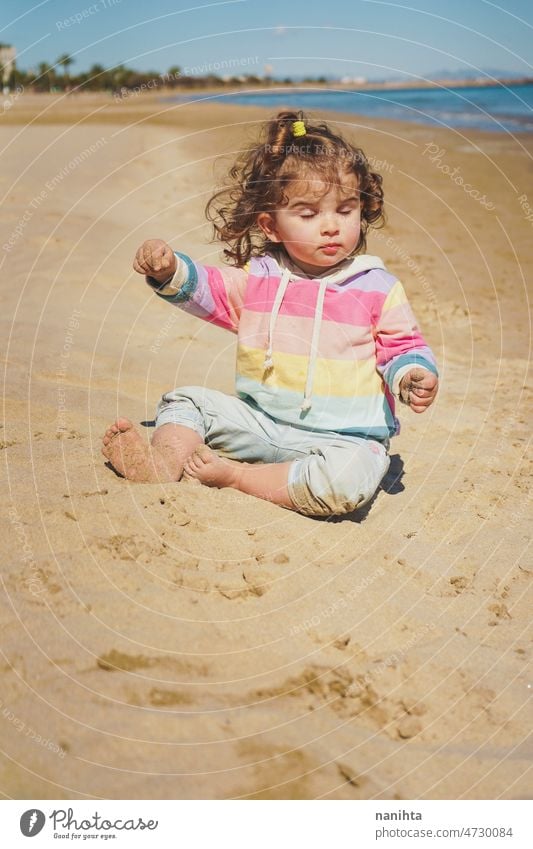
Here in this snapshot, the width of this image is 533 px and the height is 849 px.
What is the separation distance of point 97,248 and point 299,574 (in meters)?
4.26

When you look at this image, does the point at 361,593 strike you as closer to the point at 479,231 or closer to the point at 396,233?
the point at 396,233

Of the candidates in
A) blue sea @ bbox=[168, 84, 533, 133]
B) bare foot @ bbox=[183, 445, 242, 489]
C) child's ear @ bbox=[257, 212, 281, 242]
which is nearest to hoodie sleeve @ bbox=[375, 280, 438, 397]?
child's ear @ bbox=[257, 212, 281, 242]

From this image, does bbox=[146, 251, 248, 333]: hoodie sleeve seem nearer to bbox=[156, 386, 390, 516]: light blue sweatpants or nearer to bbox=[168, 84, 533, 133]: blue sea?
bbox=[156, 386, 390, 516]: light blue sweatpants

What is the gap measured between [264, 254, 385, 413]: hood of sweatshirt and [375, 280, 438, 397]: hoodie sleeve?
0.52 ft

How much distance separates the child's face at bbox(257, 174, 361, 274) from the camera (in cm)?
306

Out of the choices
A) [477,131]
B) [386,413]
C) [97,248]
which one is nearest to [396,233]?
[97,248]

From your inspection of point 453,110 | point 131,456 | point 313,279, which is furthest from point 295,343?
point 453,110

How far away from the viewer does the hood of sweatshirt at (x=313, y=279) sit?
3168 millimetres

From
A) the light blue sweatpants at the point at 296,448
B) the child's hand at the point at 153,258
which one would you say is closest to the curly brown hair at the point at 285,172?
the child's hand at the point at 153,258

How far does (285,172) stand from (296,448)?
1.02 metres

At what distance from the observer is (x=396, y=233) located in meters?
7.70
